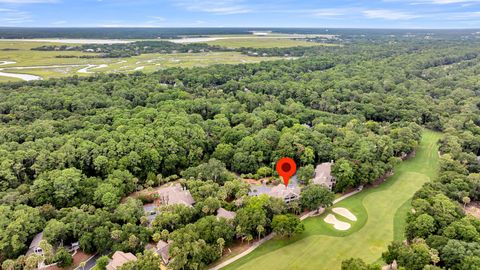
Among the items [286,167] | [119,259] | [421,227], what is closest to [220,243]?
[119,259]

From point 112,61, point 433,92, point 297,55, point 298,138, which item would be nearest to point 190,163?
point 298,138

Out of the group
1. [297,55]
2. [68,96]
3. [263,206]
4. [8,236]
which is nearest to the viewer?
[8,236]

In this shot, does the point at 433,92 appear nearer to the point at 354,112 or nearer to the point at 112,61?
the point at 354,112

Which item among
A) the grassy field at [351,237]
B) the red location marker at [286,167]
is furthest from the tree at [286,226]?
the red location marker at [286,167]

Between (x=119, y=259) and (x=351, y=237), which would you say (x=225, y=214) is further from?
(x=351, y=237)

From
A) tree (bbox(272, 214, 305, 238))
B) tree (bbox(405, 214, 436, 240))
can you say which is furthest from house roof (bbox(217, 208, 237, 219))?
tree (bbox(405, 214, 436, 240))
